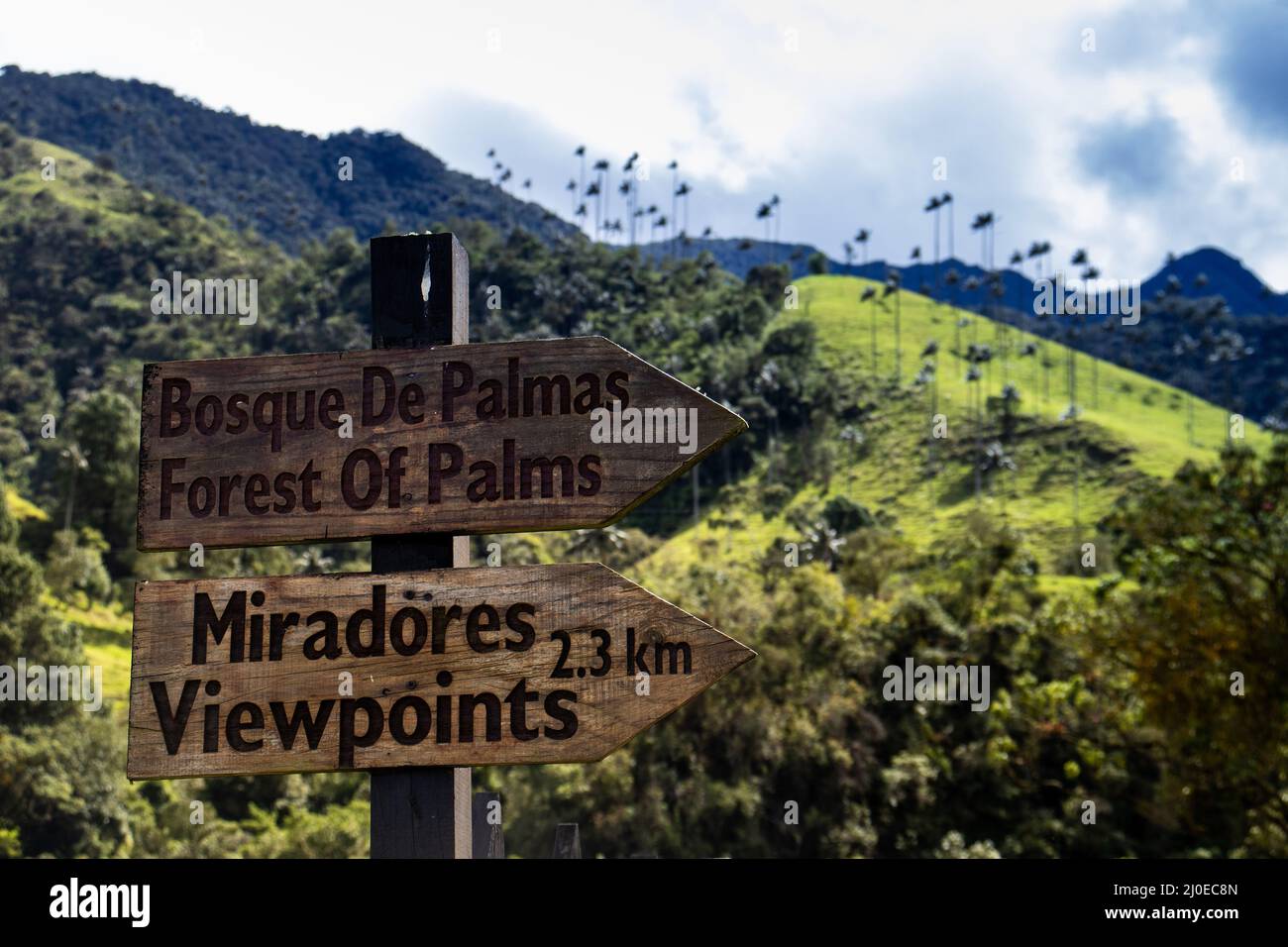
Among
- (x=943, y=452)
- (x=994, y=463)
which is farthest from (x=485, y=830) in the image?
(x=943, y=452)

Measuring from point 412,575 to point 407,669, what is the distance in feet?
0.81

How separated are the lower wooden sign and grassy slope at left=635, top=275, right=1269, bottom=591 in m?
46.0

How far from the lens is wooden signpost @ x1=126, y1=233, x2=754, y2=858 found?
3264 millimetres

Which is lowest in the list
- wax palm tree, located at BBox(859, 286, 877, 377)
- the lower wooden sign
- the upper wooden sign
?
the lower wooden sign

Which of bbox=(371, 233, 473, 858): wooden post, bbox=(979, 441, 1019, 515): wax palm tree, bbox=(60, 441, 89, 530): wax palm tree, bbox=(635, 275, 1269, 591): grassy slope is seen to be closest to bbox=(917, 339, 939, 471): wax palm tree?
bbox=(635, 275, 1269, 591): grassy slope

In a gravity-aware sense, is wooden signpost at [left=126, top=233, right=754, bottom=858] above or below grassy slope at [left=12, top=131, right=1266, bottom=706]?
below

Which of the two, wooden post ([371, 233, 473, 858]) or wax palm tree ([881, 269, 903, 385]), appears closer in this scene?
wooden post ([371, 233, 473, 858])

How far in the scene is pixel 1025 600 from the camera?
1560 inches

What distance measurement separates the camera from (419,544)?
3445 millimetres

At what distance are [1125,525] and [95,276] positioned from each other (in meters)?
130

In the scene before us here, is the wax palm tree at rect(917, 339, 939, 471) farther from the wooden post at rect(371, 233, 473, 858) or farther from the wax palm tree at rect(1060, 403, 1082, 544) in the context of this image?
the wooden post at rect(371, 233, 473, 858)

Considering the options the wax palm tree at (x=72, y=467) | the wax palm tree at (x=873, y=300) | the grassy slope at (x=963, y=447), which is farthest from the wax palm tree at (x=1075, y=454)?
the wax palm tree at (x=72, y=467)

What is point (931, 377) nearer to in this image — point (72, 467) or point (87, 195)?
point (72, 467)

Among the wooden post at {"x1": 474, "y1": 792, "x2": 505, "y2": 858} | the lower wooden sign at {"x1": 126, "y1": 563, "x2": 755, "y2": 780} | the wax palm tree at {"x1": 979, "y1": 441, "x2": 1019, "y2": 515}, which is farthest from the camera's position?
the wax palm tree at {"x1": 979, "y1": 441, "x2": 1019, "y2": 515}
